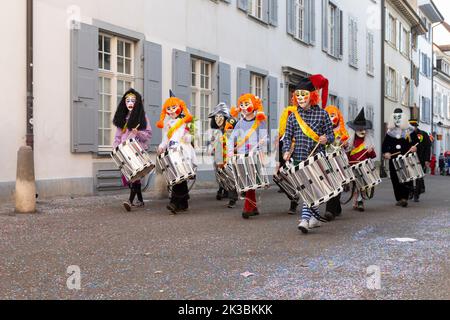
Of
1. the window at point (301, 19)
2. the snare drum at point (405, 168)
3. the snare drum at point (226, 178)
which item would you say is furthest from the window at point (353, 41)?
the snare drum at point (226, 178)

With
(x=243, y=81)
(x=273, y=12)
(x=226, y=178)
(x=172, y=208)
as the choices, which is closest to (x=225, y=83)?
(x=243, y=81)

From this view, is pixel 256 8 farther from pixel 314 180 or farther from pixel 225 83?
pixel 314 180

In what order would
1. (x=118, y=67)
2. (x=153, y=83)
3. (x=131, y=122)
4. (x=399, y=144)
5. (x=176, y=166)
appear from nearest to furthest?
(x=176, y=166)
(x=131, y=122)
(x=399, y=144)
(x=118, y=67)
(x=153, y=83)

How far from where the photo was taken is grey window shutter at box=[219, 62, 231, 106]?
16422mm

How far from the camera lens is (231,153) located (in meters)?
9.32

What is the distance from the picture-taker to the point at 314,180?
724 centimetres

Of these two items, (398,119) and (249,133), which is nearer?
(249,133)

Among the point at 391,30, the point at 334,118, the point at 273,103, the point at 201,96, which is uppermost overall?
the point at 391,30

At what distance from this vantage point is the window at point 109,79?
41.3ft

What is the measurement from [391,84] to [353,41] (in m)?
8.05

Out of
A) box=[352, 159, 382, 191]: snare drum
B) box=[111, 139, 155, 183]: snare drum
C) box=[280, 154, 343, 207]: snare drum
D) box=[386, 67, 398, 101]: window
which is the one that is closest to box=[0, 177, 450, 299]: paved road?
box=[280, 154, 343, 207]: snare drum

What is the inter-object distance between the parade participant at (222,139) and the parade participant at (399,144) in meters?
2.89

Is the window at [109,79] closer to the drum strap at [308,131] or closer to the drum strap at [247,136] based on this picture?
the drum strap at [247,136]
